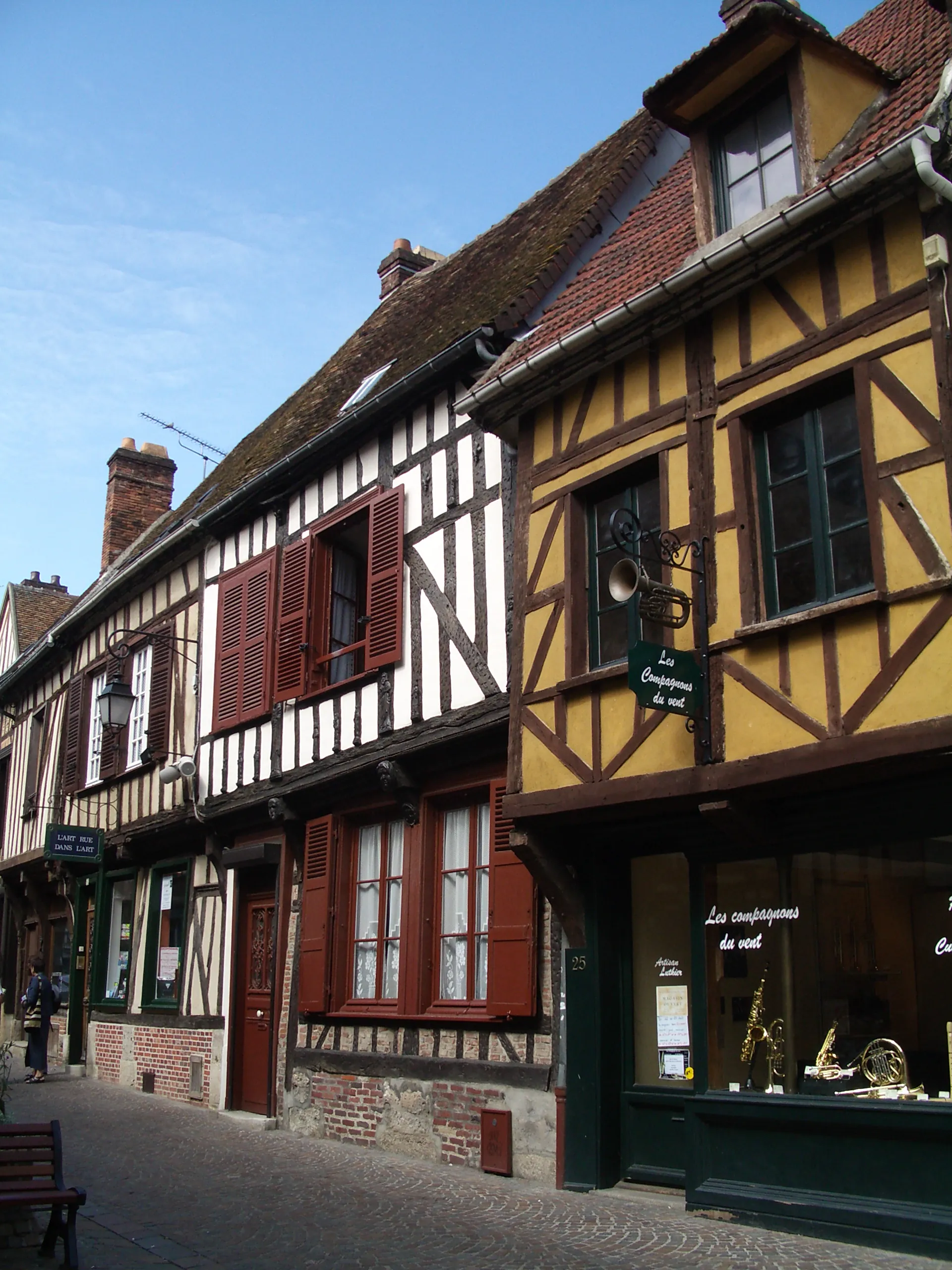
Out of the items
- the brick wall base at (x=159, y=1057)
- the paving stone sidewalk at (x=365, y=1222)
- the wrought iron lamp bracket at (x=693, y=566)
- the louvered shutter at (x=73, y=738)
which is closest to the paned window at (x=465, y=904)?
the paving stone sidewalk at (x=365, y=1222)

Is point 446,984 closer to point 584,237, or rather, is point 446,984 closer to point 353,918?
point 353,918

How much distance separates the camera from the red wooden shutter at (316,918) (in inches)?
384

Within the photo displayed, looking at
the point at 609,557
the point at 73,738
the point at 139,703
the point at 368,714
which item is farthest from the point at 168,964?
the point at 609,557

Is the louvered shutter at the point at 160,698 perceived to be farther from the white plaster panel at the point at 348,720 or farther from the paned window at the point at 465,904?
the paned window at the point at 465,904

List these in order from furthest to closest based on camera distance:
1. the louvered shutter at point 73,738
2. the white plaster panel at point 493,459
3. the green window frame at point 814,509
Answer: the louvered shutter at point 73,738
the white plaster panel at point 493,459
the green window frame at point 814,509

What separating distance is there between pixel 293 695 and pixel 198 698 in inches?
94.9

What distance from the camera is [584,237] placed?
9.76m

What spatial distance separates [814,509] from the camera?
20.0ft

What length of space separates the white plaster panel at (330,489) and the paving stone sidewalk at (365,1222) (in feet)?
17.1

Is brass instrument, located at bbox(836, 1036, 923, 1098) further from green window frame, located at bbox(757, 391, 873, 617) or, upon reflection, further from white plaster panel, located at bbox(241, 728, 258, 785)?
white plaster panel, located at bbox(241, 728, 258, 785)

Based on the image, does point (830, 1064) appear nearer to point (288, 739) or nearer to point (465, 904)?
point (465, 904)

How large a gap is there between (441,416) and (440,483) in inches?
21.2

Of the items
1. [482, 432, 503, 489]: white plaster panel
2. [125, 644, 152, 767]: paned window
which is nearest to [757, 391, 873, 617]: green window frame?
[482, 432, 503, 489]: white plaster panel

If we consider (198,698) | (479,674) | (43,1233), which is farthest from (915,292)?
(198,698)
